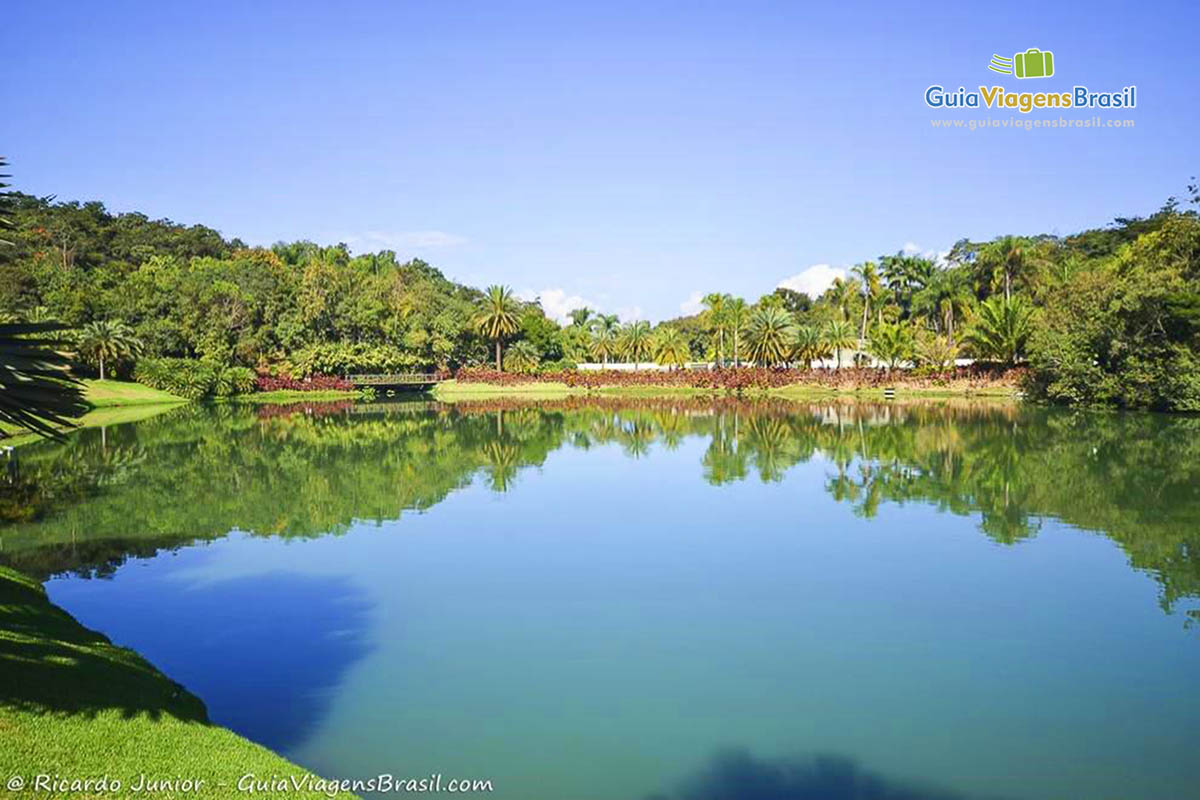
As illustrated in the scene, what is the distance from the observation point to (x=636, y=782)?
23.5 feet

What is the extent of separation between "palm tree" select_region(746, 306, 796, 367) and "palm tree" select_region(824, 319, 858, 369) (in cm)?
287

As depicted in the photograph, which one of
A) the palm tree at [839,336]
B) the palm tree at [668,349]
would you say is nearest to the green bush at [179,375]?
the palm tree at [668,349]

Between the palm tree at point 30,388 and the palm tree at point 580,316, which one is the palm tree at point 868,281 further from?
the palm tree at point 30,388

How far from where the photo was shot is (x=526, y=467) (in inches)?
1038

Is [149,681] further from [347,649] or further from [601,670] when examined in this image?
[601,670]

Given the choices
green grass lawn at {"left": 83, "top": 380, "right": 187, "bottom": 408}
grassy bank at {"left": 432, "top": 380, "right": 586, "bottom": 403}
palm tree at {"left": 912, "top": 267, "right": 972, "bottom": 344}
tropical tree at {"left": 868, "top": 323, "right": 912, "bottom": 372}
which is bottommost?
grassy bank at {"left": 432, "top": 380, "right": 586, "bottom": 403}

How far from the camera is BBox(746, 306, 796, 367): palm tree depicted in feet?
207

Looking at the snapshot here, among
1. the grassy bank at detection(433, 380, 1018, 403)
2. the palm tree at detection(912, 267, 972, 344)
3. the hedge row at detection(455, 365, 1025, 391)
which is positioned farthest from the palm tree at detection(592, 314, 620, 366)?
the palm tree at detection(912, 267, 972, 344)

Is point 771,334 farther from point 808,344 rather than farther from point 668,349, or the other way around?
point 668,349

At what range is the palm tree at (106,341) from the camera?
4825cm

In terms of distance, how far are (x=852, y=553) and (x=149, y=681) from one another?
11.2m

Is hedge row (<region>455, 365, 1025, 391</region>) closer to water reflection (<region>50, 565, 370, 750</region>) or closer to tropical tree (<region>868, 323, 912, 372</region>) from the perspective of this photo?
tropical tree (<region>868, 323, 912, 372</region>)

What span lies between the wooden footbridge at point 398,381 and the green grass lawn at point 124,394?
11752 millimetres

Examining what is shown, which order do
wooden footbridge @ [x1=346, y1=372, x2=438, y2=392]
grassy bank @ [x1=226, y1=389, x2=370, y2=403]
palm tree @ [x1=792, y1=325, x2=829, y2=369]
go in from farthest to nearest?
palm tree @ [x1=792, y1=325, x2=829, y2=369] < wooden footbridge @ [x1=346, y1=372, x2=438, y2=392] < grassy bank @ [x1=226, y1=389, x2=370, y2=403]
